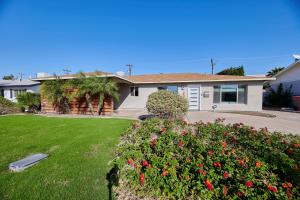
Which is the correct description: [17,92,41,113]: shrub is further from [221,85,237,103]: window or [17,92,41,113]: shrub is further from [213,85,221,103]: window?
[221,85,237,103]: window

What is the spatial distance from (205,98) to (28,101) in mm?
15274

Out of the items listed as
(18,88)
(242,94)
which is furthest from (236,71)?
(18,88)

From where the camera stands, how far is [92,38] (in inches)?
641

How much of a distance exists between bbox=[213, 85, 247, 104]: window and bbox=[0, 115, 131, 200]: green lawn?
10.9 metres

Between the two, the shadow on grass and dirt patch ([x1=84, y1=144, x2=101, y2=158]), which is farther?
dirt patch ([x1=84, y1=144, x2=101, y2=158])

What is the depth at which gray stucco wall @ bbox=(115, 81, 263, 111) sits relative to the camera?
1323 cm

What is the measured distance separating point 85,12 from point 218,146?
499 inches

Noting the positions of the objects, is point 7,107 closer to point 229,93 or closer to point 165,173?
point 165,173

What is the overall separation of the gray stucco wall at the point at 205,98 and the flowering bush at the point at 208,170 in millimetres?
10926

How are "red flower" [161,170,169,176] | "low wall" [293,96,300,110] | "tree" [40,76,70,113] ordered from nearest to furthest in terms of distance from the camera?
"red flower" [161,170,169,176]
"tree" [40,76,70,113]
"low wall" [293,96,300,110]

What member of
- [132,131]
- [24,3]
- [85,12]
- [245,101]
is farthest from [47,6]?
[245,101]

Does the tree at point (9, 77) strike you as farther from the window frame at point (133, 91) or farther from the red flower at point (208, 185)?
the red flower at point (208, 185)

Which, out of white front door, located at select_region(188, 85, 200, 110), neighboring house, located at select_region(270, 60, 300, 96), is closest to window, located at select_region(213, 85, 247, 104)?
white front door, located at select_region(188, 85, 200, 110)

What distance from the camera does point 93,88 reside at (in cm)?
1093
